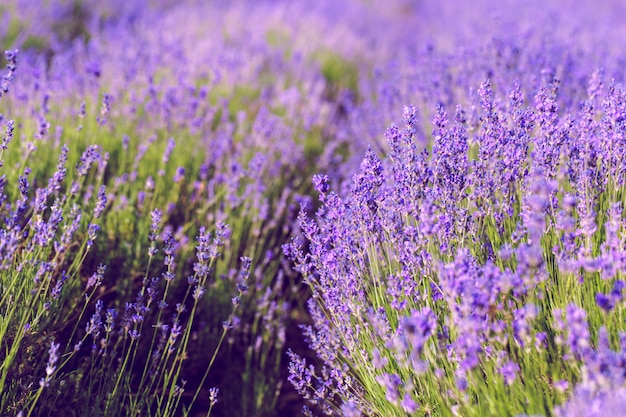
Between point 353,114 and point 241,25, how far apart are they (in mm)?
2823

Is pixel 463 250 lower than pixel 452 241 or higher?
lower

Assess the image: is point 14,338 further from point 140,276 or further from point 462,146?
point 462,146

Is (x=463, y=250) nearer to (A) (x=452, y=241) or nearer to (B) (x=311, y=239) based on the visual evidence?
(A) (x=452, y=241)

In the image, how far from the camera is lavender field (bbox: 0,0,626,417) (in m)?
1.55

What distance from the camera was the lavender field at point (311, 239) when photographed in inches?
61.2

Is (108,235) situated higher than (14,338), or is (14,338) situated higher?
(108,235)

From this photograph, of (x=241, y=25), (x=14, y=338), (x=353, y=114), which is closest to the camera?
(x=14, y=338)

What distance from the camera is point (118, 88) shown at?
11.7ft

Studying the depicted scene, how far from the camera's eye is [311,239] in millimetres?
1912

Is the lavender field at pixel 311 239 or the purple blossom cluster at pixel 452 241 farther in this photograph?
the purple blossom cluster at pixel 452 241

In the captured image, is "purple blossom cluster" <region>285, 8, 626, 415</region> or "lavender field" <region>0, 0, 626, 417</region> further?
"purple blossom cluster" <region>285, 8, 626, 415</region>

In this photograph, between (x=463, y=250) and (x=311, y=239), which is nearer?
(x=463, y=250)

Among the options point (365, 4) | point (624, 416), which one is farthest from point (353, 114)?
point (365, 4)

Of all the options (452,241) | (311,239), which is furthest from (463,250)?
(311,239)
